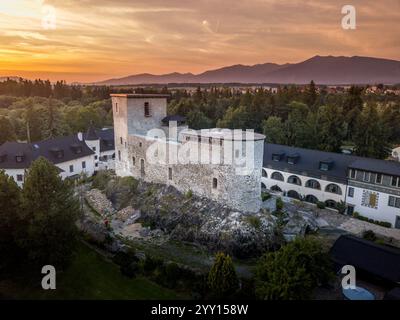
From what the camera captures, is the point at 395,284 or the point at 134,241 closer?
the point at 395,284

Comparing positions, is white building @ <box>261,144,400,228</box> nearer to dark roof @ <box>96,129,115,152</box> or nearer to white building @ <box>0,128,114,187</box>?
white building @ <box>0,128,114,187</box>

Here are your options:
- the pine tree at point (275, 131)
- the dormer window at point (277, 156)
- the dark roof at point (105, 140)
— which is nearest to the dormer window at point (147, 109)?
the dormer window at point (277, 156)

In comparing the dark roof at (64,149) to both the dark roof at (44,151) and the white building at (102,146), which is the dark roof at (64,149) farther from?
the white building at (102,146)

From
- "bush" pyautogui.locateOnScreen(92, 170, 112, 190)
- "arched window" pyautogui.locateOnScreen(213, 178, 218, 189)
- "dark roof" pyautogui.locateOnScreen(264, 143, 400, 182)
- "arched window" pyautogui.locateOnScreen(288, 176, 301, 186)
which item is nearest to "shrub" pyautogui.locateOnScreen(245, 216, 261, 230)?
"arched window" pyautogui.locateOnScreen(213, 178, 218, 189)

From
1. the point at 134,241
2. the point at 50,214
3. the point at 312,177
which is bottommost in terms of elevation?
the point at 134,241

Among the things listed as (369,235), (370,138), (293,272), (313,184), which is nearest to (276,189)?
(313,184)
